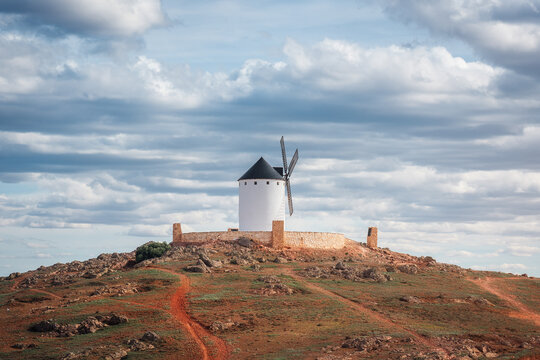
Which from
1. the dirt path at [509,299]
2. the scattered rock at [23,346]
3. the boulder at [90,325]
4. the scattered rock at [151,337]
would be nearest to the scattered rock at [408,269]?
the dirt path at [509,299]

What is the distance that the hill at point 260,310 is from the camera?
36500 mm

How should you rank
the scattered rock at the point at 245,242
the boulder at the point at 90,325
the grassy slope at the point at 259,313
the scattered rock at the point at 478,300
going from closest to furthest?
the grassy slope at the point at 259,313
the boulder at the point at 90,325
the scattered rock at the point at 478,300
the scattered rock at the point at 245,242

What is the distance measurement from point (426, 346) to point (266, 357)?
925cm

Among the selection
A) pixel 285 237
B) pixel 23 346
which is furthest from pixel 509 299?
pixel 23 346

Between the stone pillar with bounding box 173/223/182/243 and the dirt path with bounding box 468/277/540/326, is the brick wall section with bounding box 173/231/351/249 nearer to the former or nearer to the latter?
the stone pillar with bounding box 173/223/182/243

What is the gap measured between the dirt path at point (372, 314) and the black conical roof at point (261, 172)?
16771mm

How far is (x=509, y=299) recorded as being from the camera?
56312 millimetres

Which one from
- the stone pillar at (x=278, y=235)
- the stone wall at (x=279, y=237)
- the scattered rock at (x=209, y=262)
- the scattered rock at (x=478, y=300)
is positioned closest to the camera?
the scattered rock at (x=478, y=300)

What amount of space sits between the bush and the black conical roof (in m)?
12.8

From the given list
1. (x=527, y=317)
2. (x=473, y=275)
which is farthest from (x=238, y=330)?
(x=473, y=275)

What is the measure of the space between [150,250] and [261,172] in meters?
15.6

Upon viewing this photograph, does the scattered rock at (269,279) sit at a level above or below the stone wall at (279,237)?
below

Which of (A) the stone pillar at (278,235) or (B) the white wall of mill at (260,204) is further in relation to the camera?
(B) the white wall of mill at (260,204)

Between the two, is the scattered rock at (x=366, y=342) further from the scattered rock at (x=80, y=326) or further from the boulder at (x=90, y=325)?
the boulder at (x=90, y=325)
